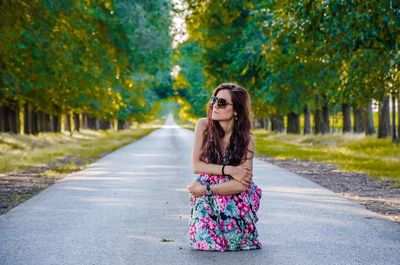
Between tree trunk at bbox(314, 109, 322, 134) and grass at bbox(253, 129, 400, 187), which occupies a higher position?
tree trunk at bbox(314, 109, 322, 134)

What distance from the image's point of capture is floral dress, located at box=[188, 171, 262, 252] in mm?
6312

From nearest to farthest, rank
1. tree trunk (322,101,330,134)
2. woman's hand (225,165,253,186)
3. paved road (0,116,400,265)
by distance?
1. paved road (0,116,400,265)
2. woman's hand (225,165,253,186)
3. tree trunk (322,101,330,134)

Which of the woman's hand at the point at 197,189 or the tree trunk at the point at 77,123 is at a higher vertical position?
the tree trunk at the point at 77,123

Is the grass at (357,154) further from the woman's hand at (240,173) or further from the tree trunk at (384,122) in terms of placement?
the woman's hand at (240,173)

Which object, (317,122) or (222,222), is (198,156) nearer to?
(222,222)

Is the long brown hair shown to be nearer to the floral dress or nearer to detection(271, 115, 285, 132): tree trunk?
the floral dress

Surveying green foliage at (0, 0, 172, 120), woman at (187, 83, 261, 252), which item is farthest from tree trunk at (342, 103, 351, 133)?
woman at (187, 83, 261, 252)

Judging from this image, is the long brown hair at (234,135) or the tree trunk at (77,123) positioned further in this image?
the tree trunk at (77,123)

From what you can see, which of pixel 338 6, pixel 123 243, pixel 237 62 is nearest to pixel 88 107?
pixel 237 62

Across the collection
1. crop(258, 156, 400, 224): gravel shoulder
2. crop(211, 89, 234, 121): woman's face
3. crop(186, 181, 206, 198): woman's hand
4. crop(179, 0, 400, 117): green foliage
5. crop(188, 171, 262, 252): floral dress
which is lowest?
crop(258, 156, 400, 224): gravel shoulder

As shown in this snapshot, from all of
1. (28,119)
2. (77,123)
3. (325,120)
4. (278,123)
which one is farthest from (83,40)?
(77,123)

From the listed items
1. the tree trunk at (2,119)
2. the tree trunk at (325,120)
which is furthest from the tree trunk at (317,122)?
the tree trunk at (2,119)

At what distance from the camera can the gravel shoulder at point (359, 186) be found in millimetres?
9727

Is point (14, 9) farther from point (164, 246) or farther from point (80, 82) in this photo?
point (164, 246)
